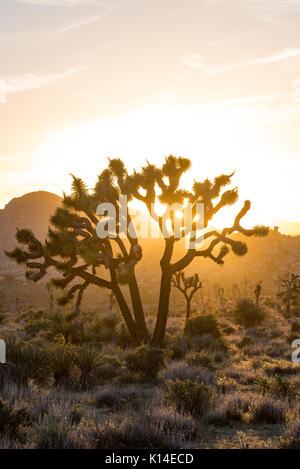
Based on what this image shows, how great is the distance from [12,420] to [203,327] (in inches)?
628

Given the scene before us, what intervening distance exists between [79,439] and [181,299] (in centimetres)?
6421

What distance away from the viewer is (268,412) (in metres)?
7.73

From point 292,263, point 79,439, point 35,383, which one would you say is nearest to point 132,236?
Answer: point 35,383

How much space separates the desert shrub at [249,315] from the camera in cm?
2875

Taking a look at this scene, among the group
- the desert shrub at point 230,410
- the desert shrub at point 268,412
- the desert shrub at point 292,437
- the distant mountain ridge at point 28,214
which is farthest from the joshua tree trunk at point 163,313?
the distant mountain ridge at point 28,214

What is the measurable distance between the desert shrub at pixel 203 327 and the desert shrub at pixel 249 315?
293 inches

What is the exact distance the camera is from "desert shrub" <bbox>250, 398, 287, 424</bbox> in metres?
7.60

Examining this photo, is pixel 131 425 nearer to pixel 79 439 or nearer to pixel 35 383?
pixel 79 439

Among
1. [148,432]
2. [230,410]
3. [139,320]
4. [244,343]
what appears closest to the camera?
[148,432]

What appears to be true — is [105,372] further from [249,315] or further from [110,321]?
[249,315]

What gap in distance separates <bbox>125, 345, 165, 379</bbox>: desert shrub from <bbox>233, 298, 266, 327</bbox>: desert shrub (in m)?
18.0

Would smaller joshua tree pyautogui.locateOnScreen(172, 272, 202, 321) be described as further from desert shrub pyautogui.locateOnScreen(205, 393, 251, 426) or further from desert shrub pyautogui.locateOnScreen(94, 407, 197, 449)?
desert shrub pyautogui.locateOnScreen(94, 407, 197, 449)

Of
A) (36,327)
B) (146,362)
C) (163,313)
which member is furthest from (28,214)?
(146,362)

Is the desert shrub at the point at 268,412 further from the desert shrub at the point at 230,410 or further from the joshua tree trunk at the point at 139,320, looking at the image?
the joshua tree trunk at the point at 139,320
